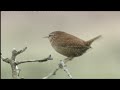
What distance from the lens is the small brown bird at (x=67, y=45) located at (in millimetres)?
2879

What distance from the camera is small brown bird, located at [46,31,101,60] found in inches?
113

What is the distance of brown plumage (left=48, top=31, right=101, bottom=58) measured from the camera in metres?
2.88

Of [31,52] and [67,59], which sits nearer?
[67,59]

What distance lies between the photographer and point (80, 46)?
2.91 m

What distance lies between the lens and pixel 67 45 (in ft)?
9.57

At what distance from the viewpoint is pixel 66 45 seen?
115 inches

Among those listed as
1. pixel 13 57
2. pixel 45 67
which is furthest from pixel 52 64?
pixel 13 57

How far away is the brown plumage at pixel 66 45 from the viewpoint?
288 centimetres

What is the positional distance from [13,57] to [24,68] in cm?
177
